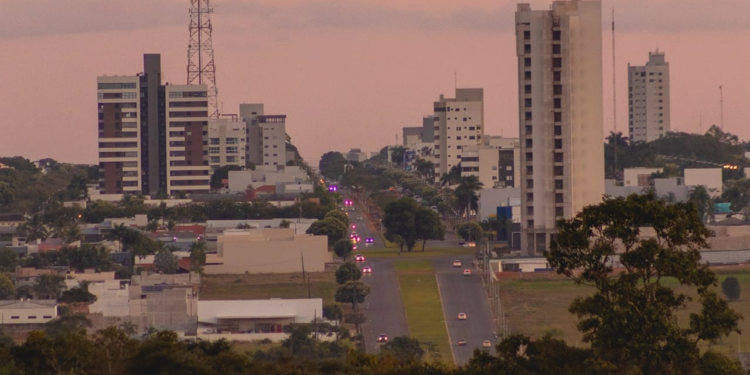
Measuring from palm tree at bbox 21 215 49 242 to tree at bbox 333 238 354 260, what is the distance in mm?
26360

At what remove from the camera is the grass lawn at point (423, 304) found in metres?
72.1

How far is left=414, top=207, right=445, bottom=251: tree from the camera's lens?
107875mm

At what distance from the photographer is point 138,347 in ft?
132

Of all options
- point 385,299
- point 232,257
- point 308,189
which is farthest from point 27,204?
point 385,299

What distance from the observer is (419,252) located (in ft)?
351

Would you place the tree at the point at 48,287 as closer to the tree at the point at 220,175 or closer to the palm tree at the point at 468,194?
the palm tree at the point at 468,194

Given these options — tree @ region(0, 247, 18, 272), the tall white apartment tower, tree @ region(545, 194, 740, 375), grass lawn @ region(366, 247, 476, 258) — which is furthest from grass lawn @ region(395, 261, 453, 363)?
tree @ region(545, 194, 740, 375)

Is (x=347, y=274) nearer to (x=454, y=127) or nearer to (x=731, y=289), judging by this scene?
(x=731, y=289)

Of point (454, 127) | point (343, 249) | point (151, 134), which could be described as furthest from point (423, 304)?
point (454, 127)

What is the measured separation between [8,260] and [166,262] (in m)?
9.95

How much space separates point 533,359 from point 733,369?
4.32m

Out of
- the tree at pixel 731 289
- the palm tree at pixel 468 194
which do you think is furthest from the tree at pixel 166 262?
the palm tree at pixel 468 194

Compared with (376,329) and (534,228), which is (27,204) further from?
(376,329)

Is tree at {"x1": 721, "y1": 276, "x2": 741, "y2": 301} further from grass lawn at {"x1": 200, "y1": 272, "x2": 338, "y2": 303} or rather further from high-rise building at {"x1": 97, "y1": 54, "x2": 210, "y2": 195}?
high-rise building at {"x1": 97, "y1": 54, "x2": 210, "y2": 195}
